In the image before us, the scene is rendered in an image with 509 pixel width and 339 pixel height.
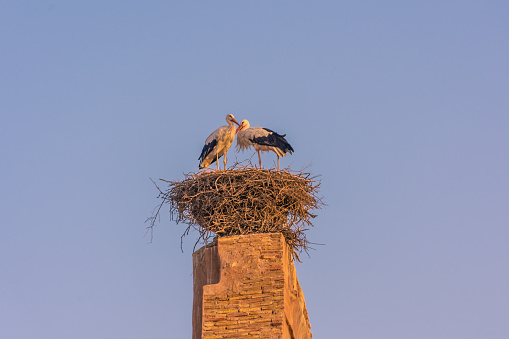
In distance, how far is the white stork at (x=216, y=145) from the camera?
14859mm

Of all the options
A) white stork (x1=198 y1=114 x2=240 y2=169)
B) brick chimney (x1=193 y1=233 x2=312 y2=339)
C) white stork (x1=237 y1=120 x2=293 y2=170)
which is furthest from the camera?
white stork (x1=198 y1=114 x2=240 y2=169)

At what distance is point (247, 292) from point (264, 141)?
12.4 ft

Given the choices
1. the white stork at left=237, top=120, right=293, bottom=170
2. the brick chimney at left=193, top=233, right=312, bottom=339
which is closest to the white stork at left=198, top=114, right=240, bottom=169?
the white stork at left=237, top=120, right=293, bottom=170

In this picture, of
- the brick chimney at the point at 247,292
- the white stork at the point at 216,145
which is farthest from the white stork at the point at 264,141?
the brick chimney at the point at 247,292

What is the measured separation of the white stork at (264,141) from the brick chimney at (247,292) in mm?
2829

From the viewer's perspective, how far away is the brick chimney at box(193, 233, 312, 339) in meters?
10.9

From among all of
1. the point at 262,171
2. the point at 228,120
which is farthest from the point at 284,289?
the point at 228,120

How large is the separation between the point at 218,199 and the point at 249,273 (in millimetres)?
1292

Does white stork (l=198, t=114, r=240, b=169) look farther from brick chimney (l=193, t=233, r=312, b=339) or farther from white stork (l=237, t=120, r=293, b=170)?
brick chimney (l=193, t=233, r=312, b=339)

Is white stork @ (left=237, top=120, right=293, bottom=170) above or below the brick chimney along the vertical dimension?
above

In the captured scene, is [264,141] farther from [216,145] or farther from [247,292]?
[247,292]

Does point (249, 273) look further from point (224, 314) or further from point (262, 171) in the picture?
point (262, 171)

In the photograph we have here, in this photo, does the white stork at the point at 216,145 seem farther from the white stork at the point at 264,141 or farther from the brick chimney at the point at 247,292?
the brick chimney at the point at 247,292

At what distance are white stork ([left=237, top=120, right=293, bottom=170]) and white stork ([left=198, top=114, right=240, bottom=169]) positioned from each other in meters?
0.24
